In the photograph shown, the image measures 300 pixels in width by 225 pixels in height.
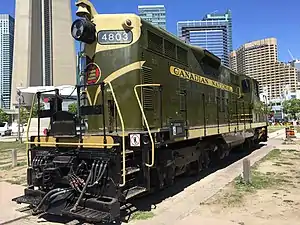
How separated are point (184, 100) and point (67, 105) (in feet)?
9.69

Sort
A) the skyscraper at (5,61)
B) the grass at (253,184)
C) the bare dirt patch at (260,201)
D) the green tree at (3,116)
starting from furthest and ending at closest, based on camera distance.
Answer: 1. the skyscraper at (5,61)
2. the green tree at (3,116)
3. the grass at (253,184)
4. the bare dirt patch at (260,201)

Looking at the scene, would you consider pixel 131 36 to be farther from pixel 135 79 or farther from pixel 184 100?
pixel 184 100

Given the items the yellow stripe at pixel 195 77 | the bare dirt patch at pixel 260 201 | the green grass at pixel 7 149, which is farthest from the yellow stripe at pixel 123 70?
the green grass at pixel 7 149

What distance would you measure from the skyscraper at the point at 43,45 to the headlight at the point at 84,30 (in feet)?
252

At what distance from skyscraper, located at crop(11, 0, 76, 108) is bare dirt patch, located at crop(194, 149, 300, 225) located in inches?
3007

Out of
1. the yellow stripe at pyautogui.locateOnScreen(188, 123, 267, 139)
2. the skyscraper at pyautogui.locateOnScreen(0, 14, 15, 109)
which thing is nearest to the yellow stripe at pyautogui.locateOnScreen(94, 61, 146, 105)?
the yellow stripe at pyautogui.locateOnScreen(188, 123, 267, 139)

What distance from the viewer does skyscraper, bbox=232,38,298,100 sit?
110562mm

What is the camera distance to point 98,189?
5355 millimetres

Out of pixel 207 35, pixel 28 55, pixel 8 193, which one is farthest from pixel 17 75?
pixel 8 193

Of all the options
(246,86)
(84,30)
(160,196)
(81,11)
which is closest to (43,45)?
(246,86)

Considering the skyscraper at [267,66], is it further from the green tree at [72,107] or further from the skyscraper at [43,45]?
the green tree at [72,107]

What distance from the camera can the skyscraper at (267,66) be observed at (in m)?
111

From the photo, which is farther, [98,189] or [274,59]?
[274,59]

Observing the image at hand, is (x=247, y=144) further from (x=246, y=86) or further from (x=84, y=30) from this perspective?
(x=84, y=30)
